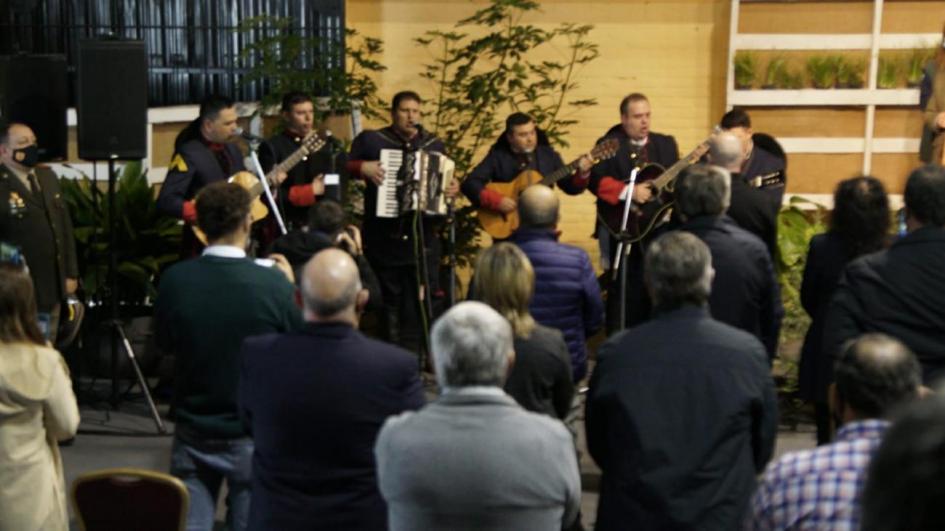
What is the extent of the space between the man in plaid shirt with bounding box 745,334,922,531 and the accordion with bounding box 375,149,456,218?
509cm

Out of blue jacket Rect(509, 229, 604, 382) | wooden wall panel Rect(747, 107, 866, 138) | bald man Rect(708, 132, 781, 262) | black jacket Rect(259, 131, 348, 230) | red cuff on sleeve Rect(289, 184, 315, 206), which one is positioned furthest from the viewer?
wooden wall panel Rect(747, 107, 866, 138)

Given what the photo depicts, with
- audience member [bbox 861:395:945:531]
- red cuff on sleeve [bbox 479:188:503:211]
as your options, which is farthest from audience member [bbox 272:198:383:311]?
audience member [bbox 861:395:945:531]

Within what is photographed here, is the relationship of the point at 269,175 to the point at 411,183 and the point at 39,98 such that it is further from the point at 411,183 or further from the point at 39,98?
the point at 39,98

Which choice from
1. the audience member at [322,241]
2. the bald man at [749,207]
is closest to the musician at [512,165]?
the audience member at [322,241]

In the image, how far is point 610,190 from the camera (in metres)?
7.84

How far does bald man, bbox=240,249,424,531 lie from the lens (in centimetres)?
370

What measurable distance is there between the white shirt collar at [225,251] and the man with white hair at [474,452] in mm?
1297

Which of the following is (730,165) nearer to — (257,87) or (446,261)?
(446,261)

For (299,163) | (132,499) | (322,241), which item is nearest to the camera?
(132,499)

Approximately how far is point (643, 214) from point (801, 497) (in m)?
5.10

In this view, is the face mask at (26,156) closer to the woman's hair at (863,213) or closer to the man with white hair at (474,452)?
the woman's hair at (863,213)

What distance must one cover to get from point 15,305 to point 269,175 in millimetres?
3390

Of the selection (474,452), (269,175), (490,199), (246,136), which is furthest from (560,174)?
(474,452)

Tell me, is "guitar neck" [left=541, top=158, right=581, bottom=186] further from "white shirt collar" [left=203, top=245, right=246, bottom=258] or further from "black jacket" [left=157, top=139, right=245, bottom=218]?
"white shirt collar" [left=203, top=245, right=246, bottom=258]
